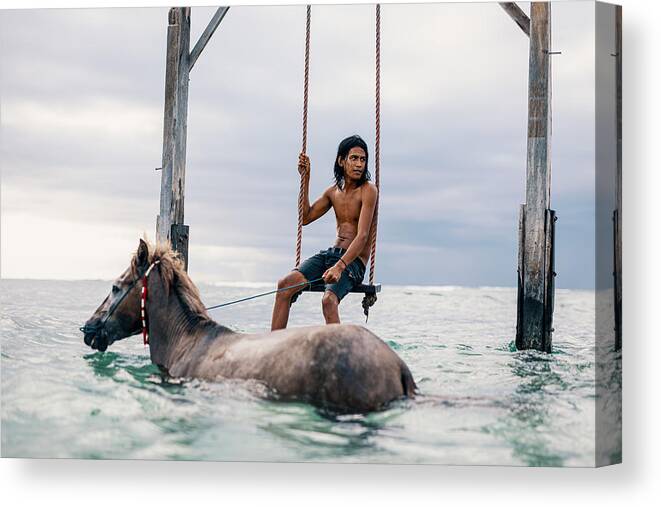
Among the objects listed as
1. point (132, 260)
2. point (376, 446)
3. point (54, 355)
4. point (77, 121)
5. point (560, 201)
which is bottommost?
point (376, 446)

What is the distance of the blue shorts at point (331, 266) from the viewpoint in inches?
204

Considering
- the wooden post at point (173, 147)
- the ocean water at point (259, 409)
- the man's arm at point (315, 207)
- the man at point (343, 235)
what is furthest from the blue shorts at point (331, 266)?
the wooden post at point (173, 147)

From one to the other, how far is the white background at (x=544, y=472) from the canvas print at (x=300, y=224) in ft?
0.37

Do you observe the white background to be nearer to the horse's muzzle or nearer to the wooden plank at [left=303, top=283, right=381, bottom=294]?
the horse's muzzle

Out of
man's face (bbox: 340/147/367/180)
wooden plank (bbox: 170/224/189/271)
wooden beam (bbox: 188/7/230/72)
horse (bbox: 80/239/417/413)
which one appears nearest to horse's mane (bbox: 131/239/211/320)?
horse (bbox: 80/239/417/413)

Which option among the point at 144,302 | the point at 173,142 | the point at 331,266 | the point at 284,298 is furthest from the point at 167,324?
the point at 173,142

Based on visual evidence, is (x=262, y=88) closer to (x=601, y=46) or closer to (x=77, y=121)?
(x=77, y=121)

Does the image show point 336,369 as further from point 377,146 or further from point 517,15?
point 517,15

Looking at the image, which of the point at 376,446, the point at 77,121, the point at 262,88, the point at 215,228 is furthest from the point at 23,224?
the point at 376,446

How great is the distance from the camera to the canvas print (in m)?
4.31

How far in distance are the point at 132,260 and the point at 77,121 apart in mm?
1053

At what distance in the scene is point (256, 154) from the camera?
580cm

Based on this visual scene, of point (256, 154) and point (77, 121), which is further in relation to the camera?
point (256, 154)

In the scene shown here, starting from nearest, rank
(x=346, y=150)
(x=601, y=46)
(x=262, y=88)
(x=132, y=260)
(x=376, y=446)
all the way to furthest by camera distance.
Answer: (x=376, y=446), (x=601, y=46), (x=132, y=260), (x=346, y=150), (x=262, y=88)
